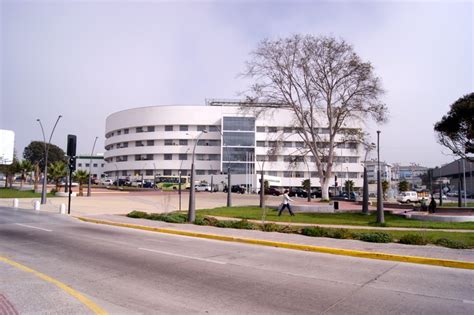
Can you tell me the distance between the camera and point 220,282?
7555 mm

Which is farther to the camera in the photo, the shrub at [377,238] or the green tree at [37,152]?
the green tree at [37,152]

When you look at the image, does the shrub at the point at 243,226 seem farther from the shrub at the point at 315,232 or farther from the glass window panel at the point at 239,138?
the glass window panel at the point at 239,138

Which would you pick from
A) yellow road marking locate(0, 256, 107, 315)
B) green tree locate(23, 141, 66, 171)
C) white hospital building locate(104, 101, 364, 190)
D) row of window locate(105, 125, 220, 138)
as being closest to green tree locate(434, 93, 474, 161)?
yellow road marking locate(0, 256, 107, 315)

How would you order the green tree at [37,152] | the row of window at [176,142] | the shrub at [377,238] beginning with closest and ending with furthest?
1. the shrub at [377,238]
2. the row of window at [176,142]
3. the green tree at [37,152]

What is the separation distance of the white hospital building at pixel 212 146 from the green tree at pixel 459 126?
59.6 m

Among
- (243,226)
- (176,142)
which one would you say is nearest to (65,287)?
(243,226)

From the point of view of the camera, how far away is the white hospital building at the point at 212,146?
92312 mm

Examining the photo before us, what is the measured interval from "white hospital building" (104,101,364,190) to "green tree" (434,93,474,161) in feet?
196

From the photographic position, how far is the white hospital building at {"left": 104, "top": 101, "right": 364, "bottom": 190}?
9231 centimetres

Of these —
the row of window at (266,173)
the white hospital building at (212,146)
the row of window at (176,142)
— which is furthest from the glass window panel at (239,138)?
the row of window at (266,173)

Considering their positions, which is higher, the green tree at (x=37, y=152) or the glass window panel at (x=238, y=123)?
the glass window panel at (x=238, y=123)

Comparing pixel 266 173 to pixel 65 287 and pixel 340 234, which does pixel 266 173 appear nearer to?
pixel 340 234

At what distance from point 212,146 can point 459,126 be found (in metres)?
75.1

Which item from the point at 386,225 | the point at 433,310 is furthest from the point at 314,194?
the point at 433,310
